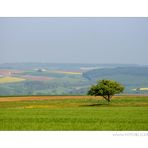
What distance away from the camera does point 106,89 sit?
86.1 ft

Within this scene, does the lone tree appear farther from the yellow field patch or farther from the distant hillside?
the yellow field patch

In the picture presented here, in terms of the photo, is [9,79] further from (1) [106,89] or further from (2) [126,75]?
(1) [106,89]

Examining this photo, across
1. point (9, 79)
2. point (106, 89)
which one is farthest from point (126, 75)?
point (9, 79)

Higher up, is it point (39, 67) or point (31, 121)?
point (39, 67)

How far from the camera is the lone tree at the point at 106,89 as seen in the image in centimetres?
2441

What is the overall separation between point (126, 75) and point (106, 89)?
391 cm

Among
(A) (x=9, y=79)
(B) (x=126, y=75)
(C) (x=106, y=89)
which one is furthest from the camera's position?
(C) (x=106, y=89)

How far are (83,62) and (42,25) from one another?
280cm

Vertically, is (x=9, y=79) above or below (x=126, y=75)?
below

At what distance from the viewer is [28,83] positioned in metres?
23.4

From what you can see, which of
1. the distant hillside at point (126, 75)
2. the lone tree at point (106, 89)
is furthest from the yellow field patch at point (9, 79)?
the lone tree at point (106, 89)
